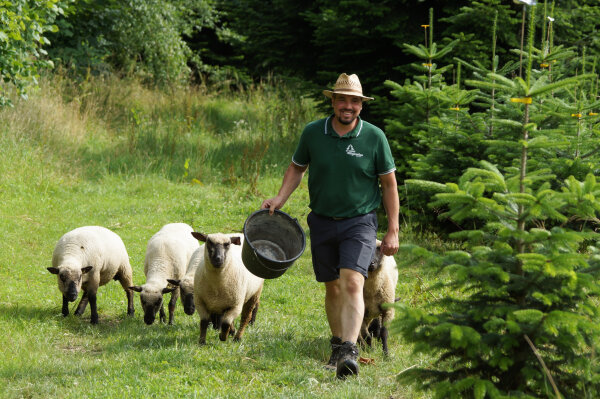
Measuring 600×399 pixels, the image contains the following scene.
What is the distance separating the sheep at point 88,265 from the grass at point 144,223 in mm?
267

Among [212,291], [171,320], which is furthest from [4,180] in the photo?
[212,291]

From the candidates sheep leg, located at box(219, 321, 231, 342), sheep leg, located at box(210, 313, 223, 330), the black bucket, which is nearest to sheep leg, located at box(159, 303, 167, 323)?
sheep leg, located at box(210, 313, 223, 330)

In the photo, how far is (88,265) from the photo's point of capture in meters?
8.34

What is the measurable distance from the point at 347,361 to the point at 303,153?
75.5 inches

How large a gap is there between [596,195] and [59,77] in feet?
51.8

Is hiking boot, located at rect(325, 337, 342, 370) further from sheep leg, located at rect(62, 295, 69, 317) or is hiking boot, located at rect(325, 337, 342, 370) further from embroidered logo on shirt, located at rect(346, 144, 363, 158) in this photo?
sheep leg, located at rect(62, 295, 69, 317)

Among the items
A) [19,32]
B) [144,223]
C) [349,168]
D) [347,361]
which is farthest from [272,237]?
[19,32]

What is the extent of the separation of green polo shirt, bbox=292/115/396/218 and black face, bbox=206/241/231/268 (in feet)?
3.92

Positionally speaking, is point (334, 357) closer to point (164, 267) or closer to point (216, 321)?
point (216, 321)

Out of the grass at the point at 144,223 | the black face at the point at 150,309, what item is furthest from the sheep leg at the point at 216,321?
the black face at the point at 150,309

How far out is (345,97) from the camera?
607 centimetres

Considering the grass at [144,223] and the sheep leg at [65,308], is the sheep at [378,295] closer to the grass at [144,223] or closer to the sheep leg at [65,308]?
the grass at [144,223]

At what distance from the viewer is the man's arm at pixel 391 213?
5992 mm

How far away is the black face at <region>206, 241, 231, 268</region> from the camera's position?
6.76 meters
